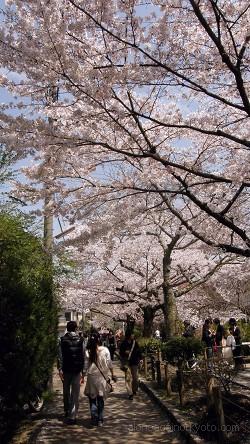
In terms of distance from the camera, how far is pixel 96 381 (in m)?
7.38

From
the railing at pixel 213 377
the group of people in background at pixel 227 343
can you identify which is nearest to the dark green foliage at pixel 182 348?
the railing at pixel 213 377

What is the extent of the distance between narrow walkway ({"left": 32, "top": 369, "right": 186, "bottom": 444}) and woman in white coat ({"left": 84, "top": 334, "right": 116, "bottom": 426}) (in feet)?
0.79

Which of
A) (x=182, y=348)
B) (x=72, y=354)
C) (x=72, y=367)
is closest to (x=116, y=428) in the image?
(x=72, y=367)

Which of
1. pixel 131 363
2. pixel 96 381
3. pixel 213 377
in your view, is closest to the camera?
pixel 213 377

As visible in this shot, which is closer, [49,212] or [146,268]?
[49,212]

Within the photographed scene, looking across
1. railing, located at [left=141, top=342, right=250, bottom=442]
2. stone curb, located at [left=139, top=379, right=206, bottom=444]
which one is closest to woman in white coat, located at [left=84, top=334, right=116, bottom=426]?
stone curb, located at [left=139, top=379, right=206, bottom=444]

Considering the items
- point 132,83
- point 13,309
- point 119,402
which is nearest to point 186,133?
point 132,83

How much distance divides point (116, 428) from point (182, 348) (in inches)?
176

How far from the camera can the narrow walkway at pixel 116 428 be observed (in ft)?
21.1

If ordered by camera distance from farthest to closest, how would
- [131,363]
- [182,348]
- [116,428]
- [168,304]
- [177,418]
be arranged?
[168,304] → [182,348] → [131,363] → [116,428] → [177,418]

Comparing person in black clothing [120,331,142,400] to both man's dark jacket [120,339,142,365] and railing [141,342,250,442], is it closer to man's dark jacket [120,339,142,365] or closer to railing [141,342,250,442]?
man's dark jacket [120,339,142,365]

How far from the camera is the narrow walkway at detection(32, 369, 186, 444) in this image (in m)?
6.43

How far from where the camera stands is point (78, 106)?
5809mm

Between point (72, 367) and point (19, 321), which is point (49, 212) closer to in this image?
point (19, 321)
